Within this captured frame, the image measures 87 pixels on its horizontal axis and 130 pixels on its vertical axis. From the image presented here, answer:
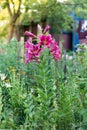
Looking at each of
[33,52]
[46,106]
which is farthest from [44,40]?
[46,106]

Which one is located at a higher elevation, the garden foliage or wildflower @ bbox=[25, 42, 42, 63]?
wildflower @ bbox=[25, 42, 42, 63]

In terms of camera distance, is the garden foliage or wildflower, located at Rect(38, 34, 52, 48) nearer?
the garden foliage

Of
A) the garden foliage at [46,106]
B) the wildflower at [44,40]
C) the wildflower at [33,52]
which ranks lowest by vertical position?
the garden foliage at [46,106]

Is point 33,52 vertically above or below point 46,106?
above

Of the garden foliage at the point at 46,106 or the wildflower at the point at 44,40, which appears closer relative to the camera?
the garden foliage at the point at 46,106

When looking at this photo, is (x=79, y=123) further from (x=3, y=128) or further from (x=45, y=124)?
(x=3, y=128)

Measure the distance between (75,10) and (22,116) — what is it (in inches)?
629

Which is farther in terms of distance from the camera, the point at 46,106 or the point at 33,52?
the point at 33,52

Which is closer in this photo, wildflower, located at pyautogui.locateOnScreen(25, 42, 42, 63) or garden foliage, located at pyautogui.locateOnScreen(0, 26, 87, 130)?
garden foliage, located at pyautogui.locateOnScreen(0, 26, 87, 130)

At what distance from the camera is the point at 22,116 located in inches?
133

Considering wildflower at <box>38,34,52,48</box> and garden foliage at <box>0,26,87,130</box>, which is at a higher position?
wildflower at <box>38,34,52,48</box>

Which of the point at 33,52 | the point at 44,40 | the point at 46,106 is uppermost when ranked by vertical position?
the point at 44,40

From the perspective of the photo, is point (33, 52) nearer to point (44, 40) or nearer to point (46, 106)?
point (44, 40)

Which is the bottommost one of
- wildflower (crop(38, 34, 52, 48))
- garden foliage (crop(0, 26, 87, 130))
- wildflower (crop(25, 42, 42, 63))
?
garden foliage (crop(0, 26, 87, 130))
